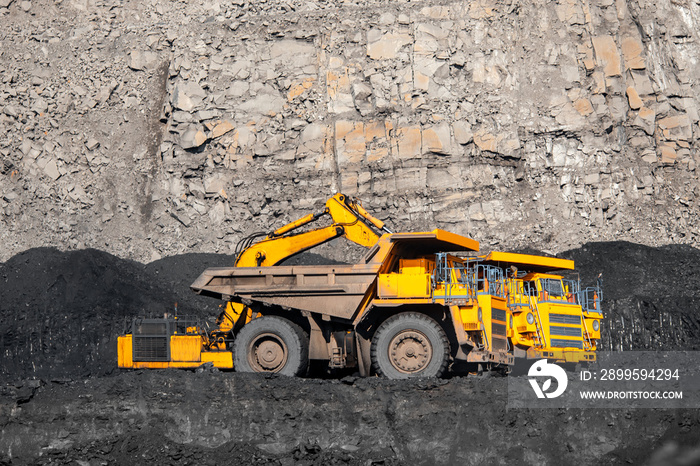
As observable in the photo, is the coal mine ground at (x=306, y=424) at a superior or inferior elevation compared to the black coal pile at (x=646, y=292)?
inferior

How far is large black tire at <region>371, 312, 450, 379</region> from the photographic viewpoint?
1389 cm

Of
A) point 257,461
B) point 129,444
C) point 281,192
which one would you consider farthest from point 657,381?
point 281,192

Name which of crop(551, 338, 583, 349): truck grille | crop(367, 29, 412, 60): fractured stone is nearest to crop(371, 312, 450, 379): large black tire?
crop(551, 338, 583, 349): truck grille

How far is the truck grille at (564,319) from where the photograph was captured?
14664mm

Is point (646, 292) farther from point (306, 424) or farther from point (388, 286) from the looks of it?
point (306, 424)

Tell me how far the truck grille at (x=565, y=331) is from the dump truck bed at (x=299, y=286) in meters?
3.23

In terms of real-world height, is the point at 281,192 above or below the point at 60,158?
below

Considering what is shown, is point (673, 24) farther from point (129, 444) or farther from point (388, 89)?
point (129, 444)

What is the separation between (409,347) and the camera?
1414 cm

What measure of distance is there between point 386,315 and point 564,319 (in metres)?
3.13

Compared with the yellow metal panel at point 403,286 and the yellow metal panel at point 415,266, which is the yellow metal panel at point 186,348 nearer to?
the yellow metal panel at point 403,286

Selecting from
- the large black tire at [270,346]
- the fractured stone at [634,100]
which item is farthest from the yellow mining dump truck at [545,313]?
the fractured stone at [634,100]

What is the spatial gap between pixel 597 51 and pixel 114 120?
19.8m

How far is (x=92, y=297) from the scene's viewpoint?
2511 cm
